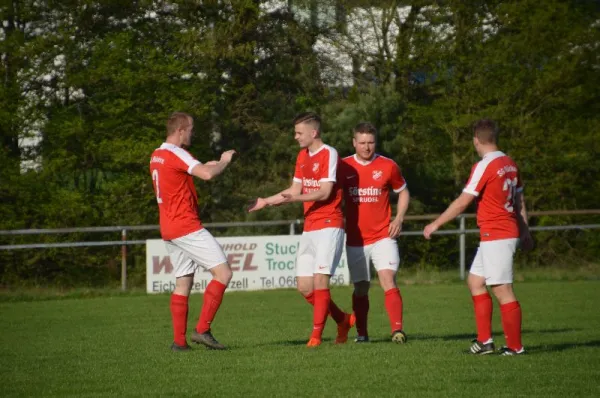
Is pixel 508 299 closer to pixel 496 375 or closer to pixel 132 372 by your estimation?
pixel 496 375

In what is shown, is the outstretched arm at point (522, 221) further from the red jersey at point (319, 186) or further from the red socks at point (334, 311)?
the red socks at point (334, 311)

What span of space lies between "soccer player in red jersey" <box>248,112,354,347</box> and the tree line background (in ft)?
52.5

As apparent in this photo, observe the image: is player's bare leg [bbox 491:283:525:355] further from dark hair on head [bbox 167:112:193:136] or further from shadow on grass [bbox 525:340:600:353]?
dark hair on head [bbox 167:112:193:136]

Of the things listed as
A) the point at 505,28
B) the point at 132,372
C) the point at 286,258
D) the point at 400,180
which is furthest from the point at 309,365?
the point at 505,28

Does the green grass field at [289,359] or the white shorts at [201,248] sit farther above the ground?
the white shorts at [201,248]

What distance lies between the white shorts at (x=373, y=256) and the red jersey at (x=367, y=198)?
53 millimetres

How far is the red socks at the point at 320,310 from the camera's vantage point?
9930 mm

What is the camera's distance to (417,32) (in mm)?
29906

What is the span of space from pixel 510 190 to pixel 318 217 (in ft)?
6.71

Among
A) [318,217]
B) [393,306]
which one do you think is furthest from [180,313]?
[393,306]

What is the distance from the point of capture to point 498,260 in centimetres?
862

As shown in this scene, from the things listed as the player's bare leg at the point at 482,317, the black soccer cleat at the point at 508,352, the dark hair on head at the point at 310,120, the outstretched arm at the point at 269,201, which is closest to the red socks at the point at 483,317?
the player's bare leg at the point at 482,317

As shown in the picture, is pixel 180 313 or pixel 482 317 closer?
pixel 482 317

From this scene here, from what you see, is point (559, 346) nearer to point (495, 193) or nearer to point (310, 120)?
point (495, 193)
